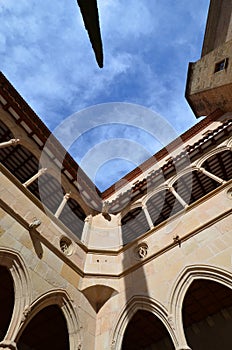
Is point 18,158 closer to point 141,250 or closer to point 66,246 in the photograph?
point 66,246

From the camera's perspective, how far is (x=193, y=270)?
6305 mm

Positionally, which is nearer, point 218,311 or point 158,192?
point 218,311

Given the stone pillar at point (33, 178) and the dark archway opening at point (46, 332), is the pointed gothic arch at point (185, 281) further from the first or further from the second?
the stone pillar at point (33, 178)

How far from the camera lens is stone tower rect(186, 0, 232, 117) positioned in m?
12.4

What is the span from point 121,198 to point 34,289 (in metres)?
5.56

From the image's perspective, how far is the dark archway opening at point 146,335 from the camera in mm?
8203

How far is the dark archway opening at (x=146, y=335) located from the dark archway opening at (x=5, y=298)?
347cm

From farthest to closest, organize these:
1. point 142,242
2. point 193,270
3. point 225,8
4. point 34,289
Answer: point 225,8 < point 142,242 < point 193,270 < point 34,289

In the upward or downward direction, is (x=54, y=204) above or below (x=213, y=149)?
above

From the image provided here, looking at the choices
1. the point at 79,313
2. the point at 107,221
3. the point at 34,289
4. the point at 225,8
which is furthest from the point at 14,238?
the point at 225,8

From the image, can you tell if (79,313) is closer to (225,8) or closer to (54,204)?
(54,204)

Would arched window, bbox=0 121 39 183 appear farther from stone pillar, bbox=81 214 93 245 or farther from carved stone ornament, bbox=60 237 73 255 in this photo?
carved stone ornament, bbox=60 237 73 255

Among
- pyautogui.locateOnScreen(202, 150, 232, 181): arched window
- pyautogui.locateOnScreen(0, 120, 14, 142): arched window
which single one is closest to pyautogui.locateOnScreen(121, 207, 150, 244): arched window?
pyautogui.locateOnScreen(202, 150, 232, 181): arched window

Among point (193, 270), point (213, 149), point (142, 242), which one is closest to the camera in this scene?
point (193, 270)
